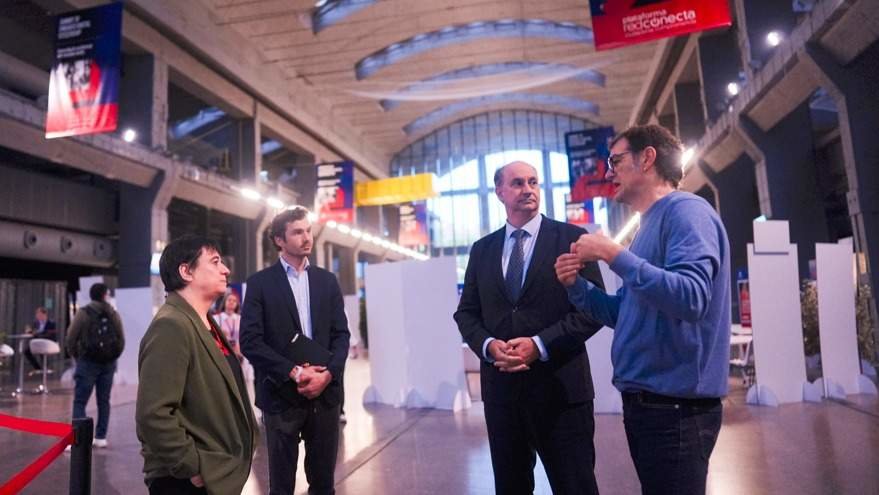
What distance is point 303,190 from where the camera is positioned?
79.3 ft

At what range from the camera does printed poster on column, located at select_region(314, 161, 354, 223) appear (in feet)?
59.9

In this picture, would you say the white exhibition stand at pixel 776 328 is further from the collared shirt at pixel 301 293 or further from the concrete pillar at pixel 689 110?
the concrete pillar at pixel 689 110

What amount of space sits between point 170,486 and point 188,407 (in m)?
0.26

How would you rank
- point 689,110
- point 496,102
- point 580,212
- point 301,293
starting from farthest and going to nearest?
point 496,102 → point 580,212 → point 689,110 → point 301,293

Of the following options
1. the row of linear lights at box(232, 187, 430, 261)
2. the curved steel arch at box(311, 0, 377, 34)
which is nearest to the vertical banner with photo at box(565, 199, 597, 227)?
the row of linear lights at box(232, 187, 430, 261)

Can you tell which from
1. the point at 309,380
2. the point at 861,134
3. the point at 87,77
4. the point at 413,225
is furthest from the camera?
the point at 413,225

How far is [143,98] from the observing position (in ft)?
44.8

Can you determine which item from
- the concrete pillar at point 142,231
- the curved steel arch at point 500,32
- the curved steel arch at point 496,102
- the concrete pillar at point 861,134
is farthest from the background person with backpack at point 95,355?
the curved steel arch at point 496,102

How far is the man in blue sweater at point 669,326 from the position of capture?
1493mm

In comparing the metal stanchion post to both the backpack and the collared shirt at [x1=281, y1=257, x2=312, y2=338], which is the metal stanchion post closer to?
the collared shirt at [x1=281, y1=257, x2=312, y2=338]

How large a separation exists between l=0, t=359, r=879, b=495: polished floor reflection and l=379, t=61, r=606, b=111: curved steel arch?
1753 centimetres

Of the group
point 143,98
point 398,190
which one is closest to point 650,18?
point 143,98

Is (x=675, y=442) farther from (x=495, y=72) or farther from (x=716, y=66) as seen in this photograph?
(x=495, y=72)

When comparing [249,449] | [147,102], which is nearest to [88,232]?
[147,102]
